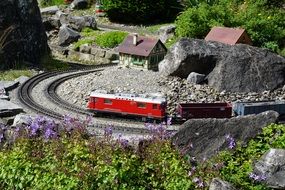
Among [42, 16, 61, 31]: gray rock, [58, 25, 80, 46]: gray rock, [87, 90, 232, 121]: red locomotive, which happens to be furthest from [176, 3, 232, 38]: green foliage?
[42, 16, 61, 31]: gray rock

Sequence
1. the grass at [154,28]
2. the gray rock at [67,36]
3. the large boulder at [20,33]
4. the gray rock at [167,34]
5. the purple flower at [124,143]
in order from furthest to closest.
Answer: the grass at [154,28] → the gray rock at [67,36] → the gray rock at [167,34] → the large boulder at [20,33] → the purple flower at [124,143]

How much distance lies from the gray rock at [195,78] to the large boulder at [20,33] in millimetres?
9659

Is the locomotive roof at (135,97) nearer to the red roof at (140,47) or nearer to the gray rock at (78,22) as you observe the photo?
the red roof at (140,47)

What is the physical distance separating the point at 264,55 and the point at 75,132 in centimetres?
1203

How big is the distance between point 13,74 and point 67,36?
1235 cm

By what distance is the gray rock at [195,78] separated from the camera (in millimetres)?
24150

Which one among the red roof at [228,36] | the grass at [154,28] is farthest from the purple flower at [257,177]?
the grass at [154,28]

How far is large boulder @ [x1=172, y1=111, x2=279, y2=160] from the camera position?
603 inches

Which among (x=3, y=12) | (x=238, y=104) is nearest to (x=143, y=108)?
(x=238, y=104)

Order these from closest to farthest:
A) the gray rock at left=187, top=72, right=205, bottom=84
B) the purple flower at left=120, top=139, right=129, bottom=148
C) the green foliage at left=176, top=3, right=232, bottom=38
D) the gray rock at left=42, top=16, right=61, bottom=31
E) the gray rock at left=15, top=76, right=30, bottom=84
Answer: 1. the purple flower at left=120, top=139, right=129, bottom=148
2. the gray rock at left=187, top=72, right=205, bottom=84
3. the gray rock at left=15, top=76, right=30, bottom=84
4. the green foliage at left=176, top=3, right=232, bottom=38
5. the gray rock at left=42, top=16, right=61, bottom=31

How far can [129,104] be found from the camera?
20.8m

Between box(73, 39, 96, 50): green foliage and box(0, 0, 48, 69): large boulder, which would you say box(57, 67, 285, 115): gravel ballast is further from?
box(73, 39, 96, 50): green foliage

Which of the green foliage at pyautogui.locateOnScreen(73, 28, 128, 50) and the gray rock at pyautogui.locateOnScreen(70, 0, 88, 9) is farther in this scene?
the gray rock at pyautogui.locateOnScreen(70, 0, 88, 9)

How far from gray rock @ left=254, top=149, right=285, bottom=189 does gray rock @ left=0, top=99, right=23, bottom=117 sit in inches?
357
